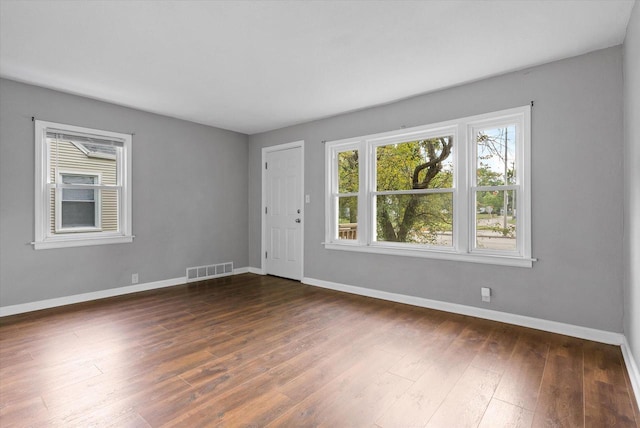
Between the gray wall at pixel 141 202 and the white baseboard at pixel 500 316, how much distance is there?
241 centimetres

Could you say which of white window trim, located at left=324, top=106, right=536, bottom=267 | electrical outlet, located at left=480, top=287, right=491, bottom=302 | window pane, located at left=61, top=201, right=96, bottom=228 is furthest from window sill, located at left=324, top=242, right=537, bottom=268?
window pane, located at left=61, top=201, right=96, bottom=228

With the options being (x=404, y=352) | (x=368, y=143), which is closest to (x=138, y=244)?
(x=368, y=143)

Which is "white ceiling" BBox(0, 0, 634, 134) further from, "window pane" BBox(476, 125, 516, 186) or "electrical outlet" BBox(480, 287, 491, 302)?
"electrical outlet" BBox(480, 287, 491, 302)

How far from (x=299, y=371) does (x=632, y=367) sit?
7.52ft

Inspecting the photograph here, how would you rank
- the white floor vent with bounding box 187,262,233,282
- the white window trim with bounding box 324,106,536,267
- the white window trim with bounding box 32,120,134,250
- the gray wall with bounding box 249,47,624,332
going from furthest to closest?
the white floor vent with bounding box 187,262,233,282, the white window trim with bounding box 32,120,134,250, the white window trim with bounding box 324,106,536,267, the gray wall with bounding box 249,47,624,332

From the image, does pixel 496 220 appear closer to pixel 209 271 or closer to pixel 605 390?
pixel 605 390

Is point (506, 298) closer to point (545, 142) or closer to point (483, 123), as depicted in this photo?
point (545, 142)

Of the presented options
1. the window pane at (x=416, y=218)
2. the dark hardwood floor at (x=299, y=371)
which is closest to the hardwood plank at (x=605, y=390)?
the dark hardwood floor at (x=299, y=371)

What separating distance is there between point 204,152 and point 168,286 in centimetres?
218

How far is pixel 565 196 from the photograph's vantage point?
3010 millimetres

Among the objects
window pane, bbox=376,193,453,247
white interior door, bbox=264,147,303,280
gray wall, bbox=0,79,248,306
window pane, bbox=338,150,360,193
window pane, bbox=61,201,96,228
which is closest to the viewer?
gray wall, bbox=0,79,248,306

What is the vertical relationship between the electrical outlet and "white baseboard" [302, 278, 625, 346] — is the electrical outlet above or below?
above

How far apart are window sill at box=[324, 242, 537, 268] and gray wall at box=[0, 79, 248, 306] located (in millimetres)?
2085

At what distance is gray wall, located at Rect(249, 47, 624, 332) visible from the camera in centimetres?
280
